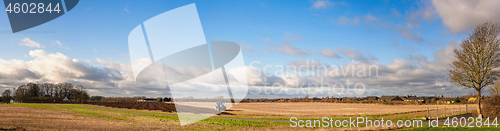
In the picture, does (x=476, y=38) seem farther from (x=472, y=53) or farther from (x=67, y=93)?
(x=67, y=93)

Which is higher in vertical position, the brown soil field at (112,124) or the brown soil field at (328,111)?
the brown soil field at (112,124)

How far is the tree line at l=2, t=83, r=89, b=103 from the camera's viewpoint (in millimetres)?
142500

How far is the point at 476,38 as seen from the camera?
33781mm

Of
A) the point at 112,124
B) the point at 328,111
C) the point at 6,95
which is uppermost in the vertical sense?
the point at 112,124

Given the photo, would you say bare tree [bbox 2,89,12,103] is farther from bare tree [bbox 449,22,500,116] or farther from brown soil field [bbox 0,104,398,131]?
bare tree [bbox 449,22,500,116]

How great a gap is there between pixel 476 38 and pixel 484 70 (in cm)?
395

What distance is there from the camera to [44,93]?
155 m

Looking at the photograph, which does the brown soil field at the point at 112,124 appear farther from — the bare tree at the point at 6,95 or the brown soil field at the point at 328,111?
the bare tree at the point at 6,95

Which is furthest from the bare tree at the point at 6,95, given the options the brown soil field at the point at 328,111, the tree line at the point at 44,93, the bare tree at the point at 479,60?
the bare tree at the point at 479,60

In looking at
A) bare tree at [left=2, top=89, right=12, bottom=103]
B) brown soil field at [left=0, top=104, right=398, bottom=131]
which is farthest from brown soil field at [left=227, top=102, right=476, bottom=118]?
bare tree at [left=2, top=89, right=12, bottom=103]

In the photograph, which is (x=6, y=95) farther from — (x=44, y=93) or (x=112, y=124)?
(x=112, y=124)

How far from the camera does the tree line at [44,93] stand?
142500 mm

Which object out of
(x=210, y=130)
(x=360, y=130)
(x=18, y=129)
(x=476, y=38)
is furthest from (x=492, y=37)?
(x=18, y=129)

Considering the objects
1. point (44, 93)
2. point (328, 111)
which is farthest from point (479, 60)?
point (44, 93)
